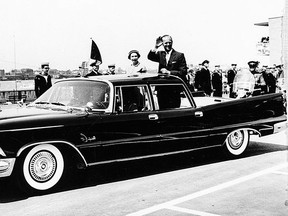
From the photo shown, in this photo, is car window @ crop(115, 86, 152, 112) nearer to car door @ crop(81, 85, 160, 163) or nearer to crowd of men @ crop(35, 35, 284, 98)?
car door @ crop(81, 85, 160, 163)

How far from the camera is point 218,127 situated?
23.7 feet

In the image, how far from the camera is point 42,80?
10938 mm

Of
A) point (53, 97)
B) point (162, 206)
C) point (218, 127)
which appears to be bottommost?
point (162, 206)

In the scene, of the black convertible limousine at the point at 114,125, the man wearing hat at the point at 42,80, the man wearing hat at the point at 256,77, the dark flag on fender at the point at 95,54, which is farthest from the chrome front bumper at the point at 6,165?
the man wearing hat at the point at 256,77

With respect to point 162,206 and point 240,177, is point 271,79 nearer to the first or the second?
point 240,177

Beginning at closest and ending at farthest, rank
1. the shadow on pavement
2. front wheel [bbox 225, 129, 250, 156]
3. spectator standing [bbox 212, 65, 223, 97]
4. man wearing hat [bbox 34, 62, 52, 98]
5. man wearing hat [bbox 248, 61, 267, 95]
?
the shadow on pavement
front wheel [bbox 225, 129, 250, 156]
man wearing hat [bbox 34, 62, 52, 98]
man wearing hat [bbox 248, 61, 267, 95]
spectator standing [bbox 212, 65, 223, 97]

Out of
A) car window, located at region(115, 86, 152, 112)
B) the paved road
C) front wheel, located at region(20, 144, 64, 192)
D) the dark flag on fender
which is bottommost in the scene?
the paved road

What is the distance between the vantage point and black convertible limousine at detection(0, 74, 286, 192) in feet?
17.7

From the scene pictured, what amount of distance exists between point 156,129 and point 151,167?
76 centimetres

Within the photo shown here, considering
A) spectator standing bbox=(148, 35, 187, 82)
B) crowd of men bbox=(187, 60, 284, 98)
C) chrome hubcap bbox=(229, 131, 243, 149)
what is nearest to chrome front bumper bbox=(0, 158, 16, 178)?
chrome hubcap bbox=(229, 131, 243, 149)

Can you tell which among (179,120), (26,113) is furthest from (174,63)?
(26,113)

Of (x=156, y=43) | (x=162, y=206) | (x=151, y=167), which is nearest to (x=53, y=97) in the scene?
(x=151, y=167)

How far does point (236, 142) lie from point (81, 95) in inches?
112

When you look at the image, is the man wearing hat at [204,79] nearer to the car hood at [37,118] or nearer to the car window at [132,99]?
the car window at [132,99]
